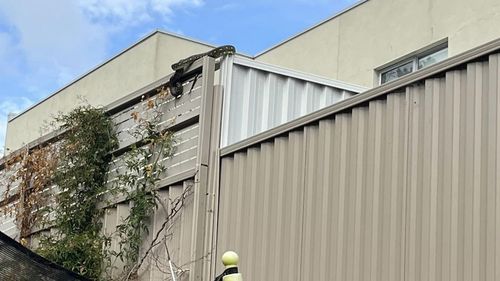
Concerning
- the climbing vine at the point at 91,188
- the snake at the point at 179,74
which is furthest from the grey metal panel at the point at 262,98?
the climbing vine at the point at 91,188

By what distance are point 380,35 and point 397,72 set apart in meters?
0.71

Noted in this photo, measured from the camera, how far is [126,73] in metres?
16.9

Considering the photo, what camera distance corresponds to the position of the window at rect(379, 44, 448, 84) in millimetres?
13117

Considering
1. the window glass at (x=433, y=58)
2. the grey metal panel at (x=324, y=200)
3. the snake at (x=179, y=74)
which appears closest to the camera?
the grey metal panel at (x=324, y=200)

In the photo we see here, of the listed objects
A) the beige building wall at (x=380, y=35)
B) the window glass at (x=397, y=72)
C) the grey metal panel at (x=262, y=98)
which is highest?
the beige building wall at (x=380, y=35)

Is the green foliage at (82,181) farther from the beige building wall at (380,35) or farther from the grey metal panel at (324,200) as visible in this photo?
the beige building wall at (380,35)

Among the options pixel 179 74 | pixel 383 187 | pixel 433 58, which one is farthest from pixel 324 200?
pixel 433 58

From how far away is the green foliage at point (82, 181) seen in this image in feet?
31.9

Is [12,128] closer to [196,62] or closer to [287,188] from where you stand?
[196,62]

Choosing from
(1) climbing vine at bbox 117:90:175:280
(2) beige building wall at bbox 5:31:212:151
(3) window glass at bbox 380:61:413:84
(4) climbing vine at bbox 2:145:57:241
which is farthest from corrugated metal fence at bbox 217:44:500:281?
(2) beige building wall at bbox 5:31:212:151

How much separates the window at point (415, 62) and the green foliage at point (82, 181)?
17.9 ft

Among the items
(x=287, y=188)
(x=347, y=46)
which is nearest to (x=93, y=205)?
(x=287, y=188)

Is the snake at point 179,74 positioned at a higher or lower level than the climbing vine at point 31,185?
higher

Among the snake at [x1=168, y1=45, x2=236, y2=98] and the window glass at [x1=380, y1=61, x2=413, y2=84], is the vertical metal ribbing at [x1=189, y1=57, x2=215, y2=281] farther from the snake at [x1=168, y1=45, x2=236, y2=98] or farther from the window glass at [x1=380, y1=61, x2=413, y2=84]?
the window glass at [x1=380, y1=61, x2=413, y2=84]
